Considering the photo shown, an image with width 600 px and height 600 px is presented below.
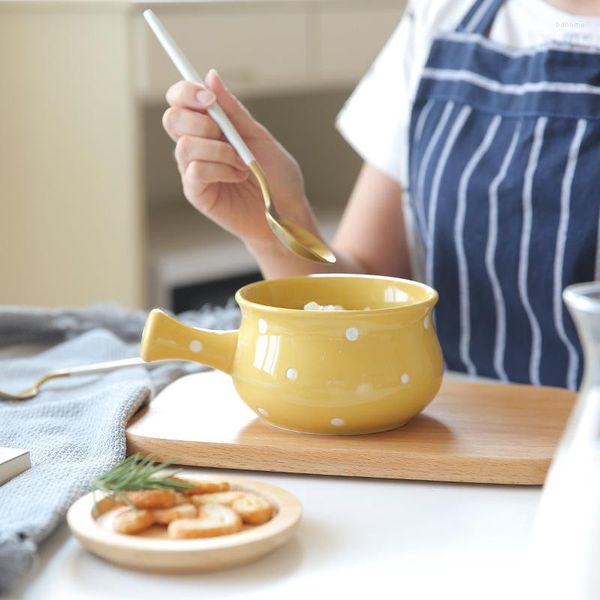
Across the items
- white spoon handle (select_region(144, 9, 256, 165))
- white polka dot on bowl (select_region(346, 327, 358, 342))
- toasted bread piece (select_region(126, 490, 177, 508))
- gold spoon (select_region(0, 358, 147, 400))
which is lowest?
gold spoon (select_region(0, 358, 147, 400))

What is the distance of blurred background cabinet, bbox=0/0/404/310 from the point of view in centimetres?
207

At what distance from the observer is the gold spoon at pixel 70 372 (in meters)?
0.86

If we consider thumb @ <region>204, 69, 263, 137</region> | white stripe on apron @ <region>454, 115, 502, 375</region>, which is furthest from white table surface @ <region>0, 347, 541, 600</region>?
white stripe on apron @ <region>454, 115, 502, 375</region>

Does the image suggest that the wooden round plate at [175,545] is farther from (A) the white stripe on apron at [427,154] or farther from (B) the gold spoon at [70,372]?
(A) the white stripe on apron at [427,154]

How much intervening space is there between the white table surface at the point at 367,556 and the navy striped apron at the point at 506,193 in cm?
42

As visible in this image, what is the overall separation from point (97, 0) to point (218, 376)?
1.33 metres

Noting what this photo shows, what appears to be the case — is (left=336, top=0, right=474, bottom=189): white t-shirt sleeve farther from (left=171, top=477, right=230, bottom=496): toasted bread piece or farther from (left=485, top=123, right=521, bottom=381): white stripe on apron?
(left=171, top=477, right=230, bottom=496): toasted bread piece

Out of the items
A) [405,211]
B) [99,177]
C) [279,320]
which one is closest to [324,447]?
[279,320]

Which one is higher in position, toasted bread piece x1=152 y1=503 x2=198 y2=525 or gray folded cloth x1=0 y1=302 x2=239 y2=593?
toasted bread piece x1=152 y1=503 x2=198 y2=525

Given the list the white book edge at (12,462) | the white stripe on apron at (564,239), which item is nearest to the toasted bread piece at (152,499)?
the white book edge at (12,462)

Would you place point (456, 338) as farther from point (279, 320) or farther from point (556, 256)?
point (279, 320)

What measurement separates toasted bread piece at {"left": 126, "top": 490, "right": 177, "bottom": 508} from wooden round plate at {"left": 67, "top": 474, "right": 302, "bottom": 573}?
0.04 ft

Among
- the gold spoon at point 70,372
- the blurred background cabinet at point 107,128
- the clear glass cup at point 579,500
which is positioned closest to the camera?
the clear glass cup at point 579,500

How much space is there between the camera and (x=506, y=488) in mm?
703
